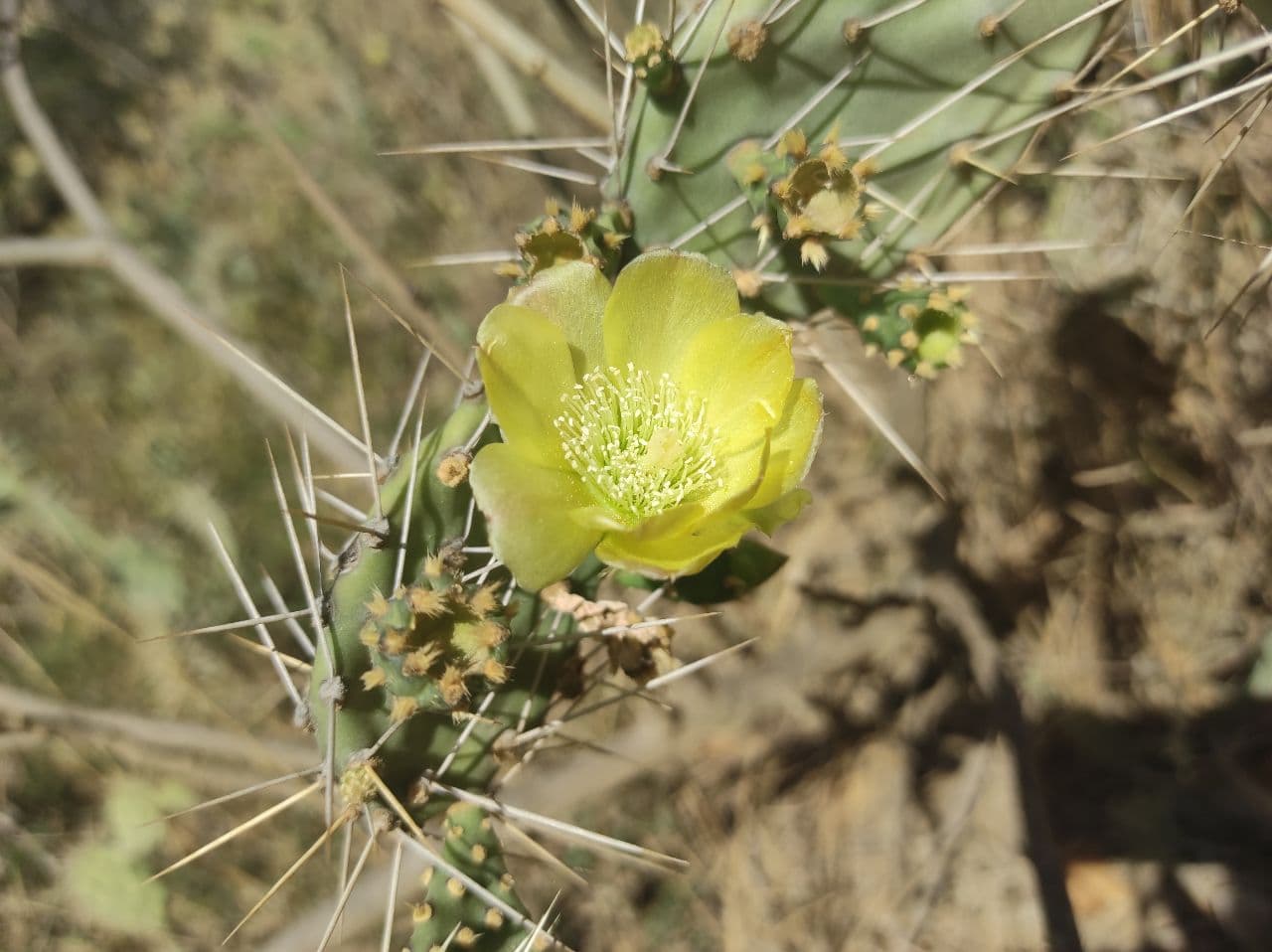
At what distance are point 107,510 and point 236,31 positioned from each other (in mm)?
1791

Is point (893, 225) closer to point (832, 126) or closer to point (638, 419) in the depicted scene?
point (832, 126)

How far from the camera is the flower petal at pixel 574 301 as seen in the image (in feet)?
2.81

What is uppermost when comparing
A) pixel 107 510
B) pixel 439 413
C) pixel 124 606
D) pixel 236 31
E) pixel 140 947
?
pixel 236 31

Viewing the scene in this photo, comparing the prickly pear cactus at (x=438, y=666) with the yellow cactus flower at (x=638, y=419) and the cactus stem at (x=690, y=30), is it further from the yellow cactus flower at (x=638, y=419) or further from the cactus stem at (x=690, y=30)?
the cactus stem at (x=690, y=30)

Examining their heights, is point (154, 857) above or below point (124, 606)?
below

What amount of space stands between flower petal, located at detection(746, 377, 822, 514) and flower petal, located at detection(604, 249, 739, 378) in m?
0.12

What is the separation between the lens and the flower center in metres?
0.95

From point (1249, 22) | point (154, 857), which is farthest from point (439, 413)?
point (1249, 22)

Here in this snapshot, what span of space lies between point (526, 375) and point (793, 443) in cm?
26

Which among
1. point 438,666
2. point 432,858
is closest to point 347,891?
point 432,858

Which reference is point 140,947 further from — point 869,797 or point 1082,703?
point 1082,703

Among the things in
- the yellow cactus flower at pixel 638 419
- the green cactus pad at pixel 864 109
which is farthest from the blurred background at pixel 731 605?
the yellow cactus flower at pixel 638 419

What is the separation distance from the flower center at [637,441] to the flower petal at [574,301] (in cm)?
3

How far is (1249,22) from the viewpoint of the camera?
1.59 m
